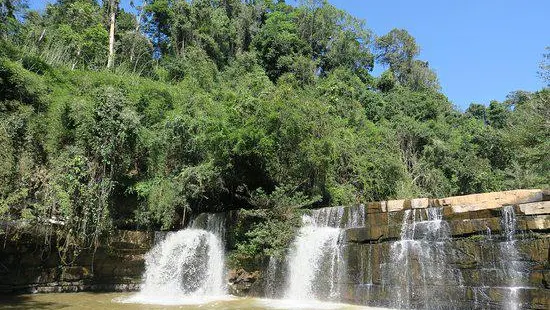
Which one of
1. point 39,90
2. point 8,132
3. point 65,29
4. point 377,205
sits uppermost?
point 65,29

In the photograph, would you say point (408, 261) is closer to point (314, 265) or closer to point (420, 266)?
point (420, 266)

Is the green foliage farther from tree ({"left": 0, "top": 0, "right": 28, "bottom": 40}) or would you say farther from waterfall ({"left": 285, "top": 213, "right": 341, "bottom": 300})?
tree ({"left": 0, "top": 0, "right": 28, "bottom": 40})

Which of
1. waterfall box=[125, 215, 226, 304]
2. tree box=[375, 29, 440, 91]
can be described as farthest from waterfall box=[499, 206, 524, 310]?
tree box=[375, 29, 440, 91]

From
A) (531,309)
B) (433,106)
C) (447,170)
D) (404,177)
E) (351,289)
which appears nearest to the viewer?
(531,309)

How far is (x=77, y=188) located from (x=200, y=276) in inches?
206

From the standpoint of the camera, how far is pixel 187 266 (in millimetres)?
15406

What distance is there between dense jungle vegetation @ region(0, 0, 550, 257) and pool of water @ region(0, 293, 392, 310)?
1.66 m

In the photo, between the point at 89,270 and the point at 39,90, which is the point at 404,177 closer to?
the point at 89,270

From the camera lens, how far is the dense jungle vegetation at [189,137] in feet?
47.6

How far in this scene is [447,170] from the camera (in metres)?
30.7

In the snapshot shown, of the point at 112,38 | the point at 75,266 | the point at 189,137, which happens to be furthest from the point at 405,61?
the point at 75,266

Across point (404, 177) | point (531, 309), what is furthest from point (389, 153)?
point (531, 309)

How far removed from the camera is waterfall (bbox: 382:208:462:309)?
11141mm

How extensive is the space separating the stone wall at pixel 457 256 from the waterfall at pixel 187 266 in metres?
5.09
